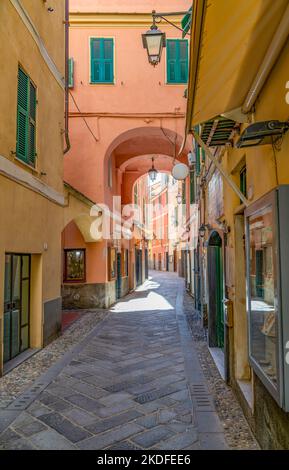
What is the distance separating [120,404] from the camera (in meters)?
4.63

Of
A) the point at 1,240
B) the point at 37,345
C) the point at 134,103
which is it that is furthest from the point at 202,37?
the point at 134,103

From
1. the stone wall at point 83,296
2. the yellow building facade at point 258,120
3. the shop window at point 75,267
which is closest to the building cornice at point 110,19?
the shop window at point 75,267

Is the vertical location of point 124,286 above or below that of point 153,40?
below

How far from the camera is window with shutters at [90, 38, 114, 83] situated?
1369cm

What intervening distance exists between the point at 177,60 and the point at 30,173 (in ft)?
29.5

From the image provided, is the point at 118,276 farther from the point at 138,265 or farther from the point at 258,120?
the point at 258,120

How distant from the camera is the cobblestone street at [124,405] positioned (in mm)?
3654

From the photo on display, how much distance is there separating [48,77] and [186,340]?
610cm

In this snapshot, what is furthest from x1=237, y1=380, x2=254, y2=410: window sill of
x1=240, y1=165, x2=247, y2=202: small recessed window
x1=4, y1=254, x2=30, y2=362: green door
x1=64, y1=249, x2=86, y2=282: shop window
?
x1=64, y1=249, x2=86, y2=282: shop window

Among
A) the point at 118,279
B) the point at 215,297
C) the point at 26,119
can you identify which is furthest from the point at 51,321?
the point at 118,279

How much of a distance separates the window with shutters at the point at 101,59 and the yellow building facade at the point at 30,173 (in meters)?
4.45

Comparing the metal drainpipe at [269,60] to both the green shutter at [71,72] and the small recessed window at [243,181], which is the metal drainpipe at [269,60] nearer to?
the small recessed window at [243,181]
